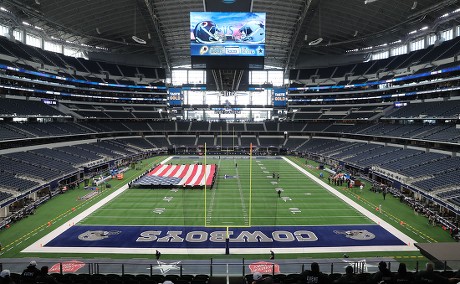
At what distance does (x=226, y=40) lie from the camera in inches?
1373

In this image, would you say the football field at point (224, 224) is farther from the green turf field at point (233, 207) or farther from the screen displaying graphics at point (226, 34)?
the screen displaying graphics at point (226, 34)

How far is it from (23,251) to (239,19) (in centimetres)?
2940

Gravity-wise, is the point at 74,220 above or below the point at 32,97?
below

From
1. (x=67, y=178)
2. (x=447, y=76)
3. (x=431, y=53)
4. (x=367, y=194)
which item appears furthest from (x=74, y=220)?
(x=431, y=53)

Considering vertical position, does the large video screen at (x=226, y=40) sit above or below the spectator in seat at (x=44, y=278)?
above

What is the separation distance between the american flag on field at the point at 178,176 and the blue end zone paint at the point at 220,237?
979cm

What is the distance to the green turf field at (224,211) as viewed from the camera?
1931cm

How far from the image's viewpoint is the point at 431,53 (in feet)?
151

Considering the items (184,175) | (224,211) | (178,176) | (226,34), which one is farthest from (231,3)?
(224,211)

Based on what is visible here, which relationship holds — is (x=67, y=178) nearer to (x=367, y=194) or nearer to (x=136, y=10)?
(x=136, y=10)

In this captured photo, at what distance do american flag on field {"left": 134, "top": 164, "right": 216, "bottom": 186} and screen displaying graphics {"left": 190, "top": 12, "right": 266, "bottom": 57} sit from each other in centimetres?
1290

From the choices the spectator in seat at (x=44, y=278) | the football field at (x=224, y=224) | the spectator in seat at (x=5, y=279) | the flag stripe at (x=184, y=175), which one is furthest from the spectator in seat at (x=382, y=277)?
the flag stripe at (x=184, y=175)

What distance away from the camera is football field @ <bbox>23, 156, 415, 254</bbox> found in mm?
17188

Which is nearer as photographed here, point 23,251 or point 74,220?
point 23,251
